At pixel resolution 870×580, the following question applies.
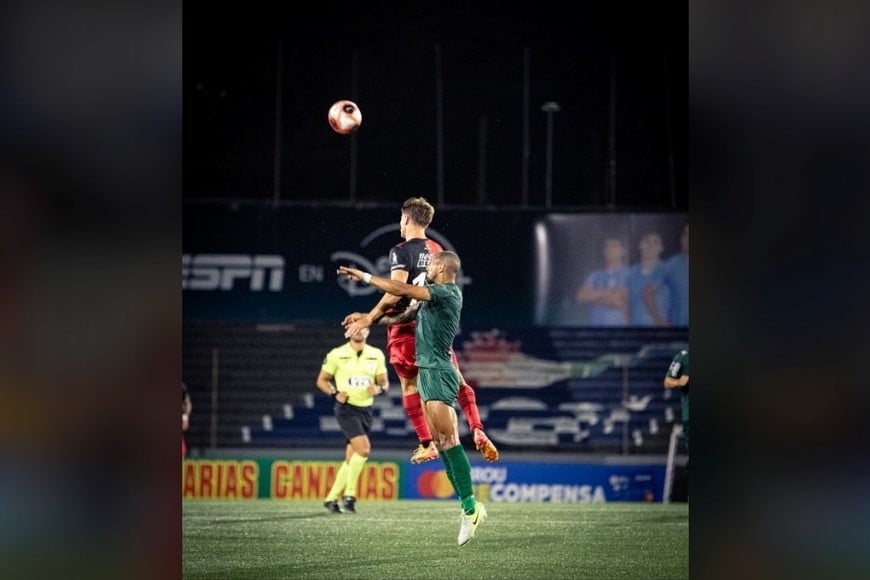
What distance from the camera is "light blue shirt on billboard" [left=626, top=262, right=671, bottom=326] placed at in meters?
9.36

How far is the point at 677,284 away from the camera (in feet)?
30.6

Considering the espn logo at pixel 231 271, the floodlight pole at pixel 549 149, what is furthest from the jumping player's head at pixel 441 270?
the espn logo at pixel 231 271

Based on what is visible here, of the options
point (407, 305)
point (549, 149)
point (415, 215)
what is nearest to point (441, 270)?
point (407, 305)

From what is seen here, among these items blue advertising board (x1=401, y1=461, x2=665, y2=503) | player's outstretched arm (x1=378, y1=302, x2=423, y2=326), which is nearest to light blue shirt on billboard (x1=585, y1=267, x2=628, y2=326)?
blue advertising board (x1=401, y1=461, x2=665, y2=503)

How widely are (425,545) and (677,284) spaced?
13.6 ft

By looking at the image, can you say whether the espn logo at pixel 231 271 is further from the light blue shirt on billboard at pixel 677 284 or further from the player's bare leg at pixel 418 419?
the player's bare leg at pixel 418 419

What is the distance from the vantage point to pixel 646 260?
9.39m

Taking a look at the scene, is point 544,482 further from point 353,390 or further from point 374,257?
point 374,257

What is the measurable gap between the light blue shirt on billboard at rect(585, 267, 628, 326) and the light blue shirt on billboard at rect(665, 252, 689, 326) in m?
0.37

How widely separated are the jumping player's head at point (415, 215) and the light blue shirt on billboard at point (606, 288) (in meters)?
4.10

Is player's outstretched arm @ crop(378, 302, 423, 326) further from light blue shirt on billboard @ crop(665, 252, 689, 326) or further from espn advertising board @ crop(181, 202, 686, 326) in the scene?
light blue shirt on billboard @ crop(665, 252, 689, 326)

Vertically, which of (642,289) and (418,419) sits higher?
(642,289)
